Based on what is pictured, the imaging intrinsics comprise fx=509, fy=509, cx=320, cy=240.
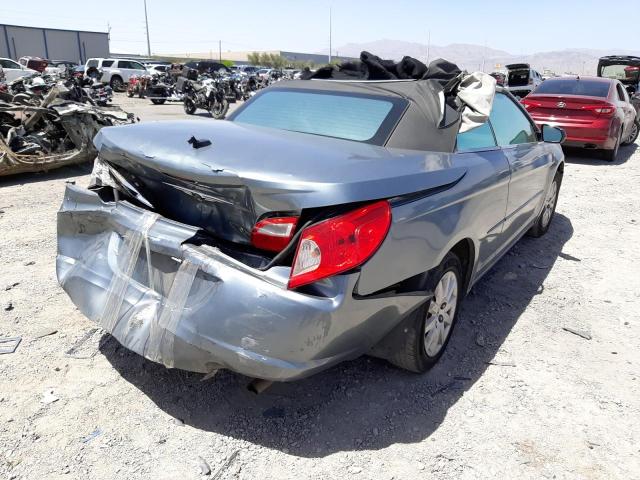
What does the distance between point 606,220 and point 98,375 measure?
19.4 feet

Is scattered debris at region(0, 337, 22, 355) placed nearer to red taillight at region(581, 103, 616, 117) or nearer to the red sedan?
the red sedan

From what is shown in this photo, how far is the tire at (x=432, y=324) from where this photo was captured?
2607 mm

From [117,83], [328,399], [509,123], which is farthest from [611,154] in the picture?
[117,83]

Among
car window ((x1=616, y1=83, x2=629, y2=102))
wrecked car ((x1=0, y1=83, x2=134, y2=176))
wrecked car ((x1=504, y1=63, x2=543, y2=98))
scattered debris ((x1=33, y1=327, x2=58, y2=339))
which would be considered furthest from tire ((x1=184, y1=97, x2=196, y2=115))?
scattered debris ((x1=33, y1=327, x2=58, y2=339))

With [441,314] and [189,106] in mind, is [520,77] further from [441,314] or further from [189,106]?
[441,314]

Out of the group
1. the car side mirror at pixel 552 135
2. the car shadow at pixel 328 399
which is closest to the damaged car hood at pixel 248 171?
the car shadow at pixel 328 399

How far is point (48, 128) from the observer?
25.3 ft

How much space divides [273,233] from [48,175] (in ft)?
22.1

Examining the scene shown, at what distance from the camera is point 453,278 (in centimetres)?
295

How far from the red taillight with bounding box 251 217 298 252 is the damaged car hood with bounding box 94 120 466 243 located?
4 centimetres

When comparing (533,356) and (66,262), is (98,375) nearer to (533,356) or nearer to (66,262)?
(66,262)

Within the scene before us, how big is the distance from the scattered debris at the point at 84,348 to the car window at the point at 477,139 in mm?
2445

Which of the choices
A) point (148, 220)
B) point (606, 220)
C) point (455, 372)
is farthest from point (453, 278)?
point (606, 220)

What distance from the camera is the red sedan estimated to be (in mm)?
9133
